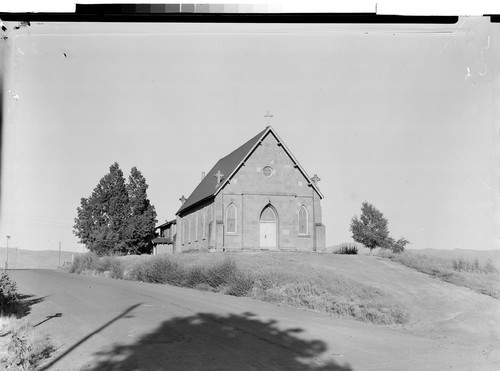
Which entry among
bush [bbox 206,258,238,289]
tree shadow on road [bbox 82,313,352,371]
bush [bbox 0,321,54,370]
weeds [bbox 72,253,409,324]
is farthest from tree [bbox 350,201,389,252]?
bush [bbox 0,321,54,370]

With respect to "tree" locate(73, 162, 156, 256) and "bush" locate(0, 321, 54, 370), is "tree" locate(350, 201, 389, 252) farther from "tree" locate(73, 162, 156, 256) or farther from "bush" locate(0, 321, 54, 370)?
"bush" locate(0, 321, 54, 370)

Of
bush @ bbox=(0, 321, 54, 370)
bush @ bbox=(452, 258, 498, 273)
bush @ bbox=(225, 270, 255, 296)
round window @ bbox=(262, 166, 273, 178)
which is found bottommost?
bush @ bbox=(0, 321, 54, 370)

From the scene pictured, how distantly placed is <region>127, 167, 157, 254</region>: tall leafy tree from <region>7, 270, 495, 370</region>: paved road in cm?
3869

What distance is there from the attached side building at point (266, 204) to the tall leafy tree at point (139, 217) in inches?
638

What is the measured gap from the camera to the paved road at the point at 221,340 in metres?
9.29

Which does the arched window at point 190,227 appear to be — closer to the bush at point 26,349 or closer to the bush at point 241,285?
the bush at point 241,285

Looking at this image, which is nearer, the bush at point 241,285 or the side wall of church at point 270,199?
the bush at point 241,285

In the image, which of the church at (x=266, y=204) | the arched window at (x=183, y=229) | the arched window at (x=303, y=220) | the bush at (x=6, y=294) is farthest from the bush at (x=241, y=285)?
the arched window at (x=183, y=229)

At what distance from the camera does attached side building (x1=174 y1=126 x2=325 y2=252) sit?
132ft

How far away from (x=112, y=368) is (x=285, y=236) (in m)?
32.2

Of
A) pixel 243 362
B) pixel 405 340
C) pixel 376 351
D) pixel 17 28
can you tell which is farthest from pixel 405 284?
pixel 17 28

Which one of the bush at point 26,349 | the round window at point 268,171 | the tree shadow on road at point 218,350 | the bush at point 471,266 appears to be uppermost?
the round window at point 268,171

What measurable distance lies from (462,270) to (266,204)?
59.0ft

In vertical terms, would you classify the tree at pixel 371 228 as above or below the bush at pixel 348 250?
above
